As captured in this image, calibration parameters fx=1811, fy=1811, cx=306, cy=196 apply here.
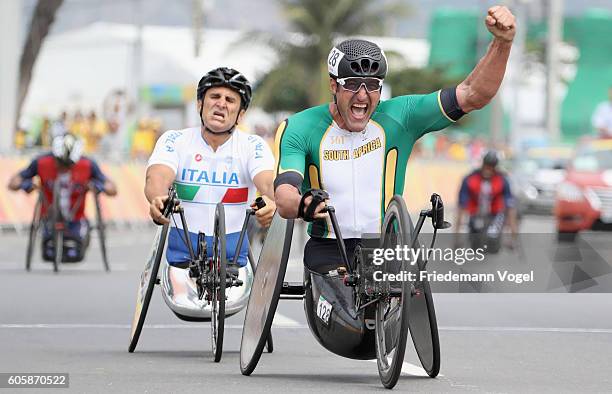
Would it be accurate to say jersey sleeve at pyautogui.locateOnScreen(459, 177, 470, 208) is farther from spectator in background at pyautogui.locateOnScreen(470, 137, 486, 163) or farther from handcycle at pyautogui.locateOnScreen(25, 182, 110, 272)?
spectator in background at pyautogui.locateOnScreen(470, 137, 486, 163)

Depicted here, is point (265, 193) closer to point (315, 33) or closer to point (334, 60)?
point (334, 60)

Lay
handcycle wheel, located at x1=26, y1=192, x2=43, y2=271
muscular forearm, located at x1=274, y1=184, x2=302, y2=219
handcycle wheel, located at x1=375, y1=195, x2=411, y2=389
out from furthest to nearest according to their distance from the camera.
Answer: handcycle wheel, located at x1=26, y1=192, x2=43, y2=271 → muscular forearm, located at x1=274, y1=184, x2=302, y2=219 → handcycle wheel, located at x1=375, y1=195, x2=411, y2=389

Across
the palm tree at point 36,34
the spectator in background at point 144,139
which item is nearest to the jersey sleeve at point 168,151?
Answer: the spectator in background at point 144,139

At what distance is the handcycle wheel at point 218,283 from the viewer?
400 inches

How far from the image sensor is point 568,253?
1206 cm

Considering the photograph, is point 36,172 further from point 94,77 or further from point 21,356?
point 94,77

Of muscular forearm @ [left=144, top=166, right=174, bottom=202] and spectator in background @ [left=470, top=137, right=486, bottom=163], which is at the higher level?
spectator in background @ [left=470, top=137, right=486, bottom=163]

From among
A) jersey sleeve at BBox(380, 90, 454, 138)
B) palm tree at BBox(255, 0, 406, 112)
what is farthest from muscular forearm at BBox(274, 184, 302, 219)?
palm tree at BBox(255, 0, 406, 112)

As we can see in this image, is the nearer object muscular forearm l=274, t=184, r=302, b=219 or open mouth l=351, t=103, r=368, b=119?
muscular forearm l=274, t=184, r=302, b=219

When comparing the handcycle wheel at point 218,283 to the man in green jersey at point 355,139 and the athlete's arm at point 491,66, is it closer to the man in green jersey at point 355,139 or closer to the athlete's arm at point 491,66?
the man in green jersey at point 355,139

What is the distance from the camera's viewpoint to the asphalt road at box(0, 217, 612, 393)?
29.7 feet

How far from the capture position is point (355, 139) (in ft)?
30.4

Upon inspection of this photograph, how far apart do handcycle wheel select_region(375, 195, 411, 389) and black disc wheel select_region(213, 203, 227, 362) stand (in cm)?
160

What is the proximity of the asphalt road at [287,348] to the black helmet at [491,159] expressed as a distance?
23.6 feet
